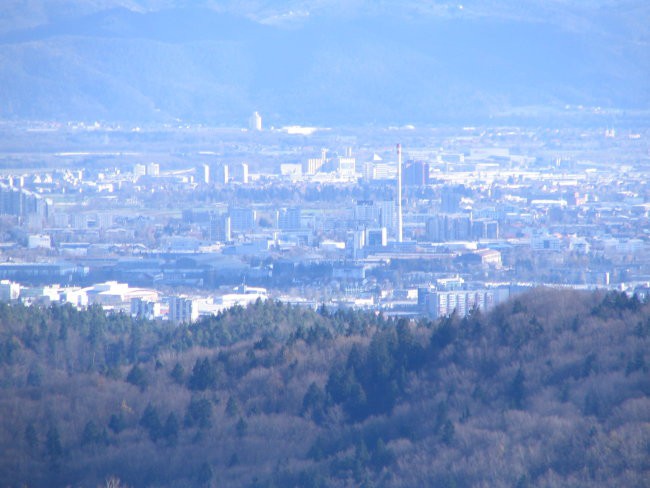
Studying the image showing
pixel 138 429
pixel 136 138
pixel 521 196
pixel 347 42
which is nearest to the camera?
pixel 138 429

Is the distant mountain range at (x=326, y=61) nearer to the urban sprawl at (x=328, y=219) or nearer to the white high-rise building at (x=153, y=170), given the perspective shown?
the urban sprawl at (x=328, y=219)

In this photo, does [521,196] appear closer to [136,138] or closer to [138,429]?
[136,138]

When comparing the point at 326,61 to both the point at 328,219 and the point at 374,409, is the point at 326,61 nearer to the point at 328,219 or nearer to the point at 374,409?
the point at 328,219

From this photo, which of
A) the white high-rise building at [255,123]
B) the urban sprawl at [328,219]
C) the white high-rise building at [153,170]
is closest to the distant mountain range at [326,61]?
the white high-rise building at [255,123]

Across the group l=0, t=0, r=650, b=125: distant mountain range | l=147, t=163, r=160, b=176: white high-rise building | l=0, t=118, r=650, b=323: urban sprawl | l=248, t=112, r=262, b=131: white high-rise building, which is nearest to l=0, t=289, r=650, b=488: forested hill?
l=0, t=118, r=650, b=323: urban sprawl

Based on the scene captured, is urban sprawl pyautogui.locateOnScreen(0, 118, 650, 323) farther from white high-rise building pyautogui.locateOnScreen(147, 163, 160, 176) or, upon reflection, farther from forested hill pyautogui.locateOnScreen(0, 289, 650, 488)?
forested hill pyautogui.locateOnScreen(0, 289, 650, 488)

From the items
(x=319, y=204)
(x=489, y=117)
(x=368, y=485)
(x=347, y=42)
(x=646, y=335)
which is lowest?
(x=368, y=485)

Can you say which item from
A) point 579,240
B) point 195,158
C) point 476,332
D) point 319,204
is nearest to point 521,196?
point 319,204
